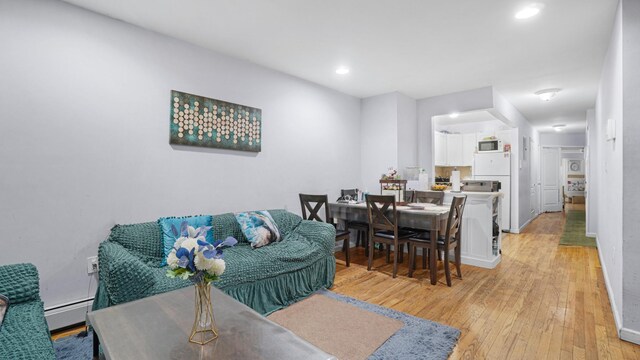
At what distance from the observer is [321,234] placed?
324cm

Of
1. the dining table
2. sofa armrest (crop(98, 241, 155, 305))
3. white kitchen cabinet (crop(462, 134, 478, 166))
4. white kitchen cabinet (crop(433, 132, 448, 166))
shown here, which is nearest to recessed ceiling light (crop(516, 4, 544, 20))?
the dining table

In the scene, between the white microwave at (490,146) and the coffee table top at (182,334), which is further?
the white microwave at (490,146)

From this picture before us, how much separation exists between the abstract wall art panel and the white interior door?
9.40 m

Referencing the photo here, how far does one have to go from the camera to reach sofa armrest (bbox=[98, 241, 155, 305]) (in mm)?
1915

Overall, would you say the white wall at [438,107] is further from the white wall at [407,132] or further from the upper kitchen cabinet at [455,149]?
the upper kitchen cabinet at [455,149]

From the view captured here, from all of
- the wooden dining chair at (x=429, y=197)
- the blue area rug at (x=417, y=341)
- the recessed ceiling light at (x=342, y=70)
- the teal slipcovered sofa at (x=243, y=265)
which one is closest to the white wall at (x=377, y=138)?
the wooden dining chair at (x=429, y=197)

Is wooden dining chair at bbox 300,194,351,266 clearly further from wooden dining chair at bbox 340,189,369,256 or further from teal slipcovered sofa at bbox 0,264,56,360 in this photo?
teal slipcovered sofa at bbox 0,264,56,360

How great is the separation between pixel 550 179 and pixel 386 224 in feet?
27.7

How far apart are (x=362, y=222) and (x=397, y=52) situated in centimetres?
224

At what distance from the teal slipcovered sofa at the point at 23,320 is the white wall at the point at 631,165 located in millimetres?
3407

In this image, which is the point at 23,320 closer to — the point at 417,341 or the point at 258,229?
the point at 258,229

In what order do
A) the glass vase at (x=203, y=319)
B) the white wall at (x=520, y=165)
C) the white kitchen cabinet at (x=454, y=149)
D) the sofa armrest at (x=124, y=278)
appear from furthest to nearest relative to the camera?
the white kitchen cabinet at (x=454, y=149), the white wall at (x=520, y=165), the sofa armrest at (x=124, y=278), the glass vase at (x=203, y=319)

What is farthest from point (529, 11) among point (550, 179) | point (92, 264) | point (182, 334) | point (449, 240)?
point (550, 179)

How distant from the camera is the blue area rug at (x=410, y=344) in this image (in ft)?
6.57
